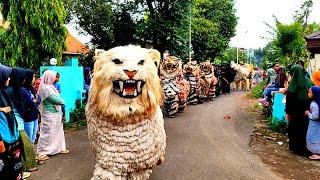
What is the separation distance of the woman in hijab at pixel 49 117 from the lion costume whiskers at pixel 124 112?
2.39 meters

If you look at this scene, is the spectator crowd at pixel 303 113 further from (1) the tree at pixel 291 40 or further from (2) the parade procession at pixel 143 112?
(1) the tree at pixel 291 40

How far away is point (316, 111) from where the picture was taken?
8570mm

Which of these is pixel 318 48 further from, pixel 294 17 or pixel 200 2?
pixel 200 2

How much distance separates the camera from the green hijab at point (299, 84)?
29.9 ft

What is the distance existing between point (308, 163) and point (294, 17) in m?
18.2

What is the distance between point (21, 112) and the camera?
7.55 metres

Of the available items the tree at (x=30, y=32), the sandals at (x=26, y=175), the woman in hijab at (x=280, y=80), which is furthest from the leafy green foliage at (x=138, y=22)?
the sandals at (x=26, y=175)

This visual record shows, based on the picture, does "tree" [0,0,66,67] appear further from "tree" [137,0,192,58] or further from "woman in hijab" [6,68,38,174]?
"tree" [137,0,192,58]

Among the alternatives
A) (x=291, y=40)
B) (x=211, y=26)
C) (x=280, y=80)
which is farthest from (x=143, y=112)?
(x=211, y=26)

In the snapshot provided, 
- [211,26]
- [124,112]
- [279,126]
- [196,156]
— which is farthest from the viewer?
[211,26]

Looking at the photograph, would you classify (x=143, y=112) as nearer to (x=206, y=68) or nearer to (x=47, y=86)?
(x=47, y=86)

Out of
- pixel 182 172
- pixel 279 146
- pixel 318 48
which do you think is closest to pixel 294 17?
pixel 318 48

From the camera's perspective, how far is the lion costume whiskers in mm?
6129

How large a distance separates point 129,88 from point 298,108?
442 cm
